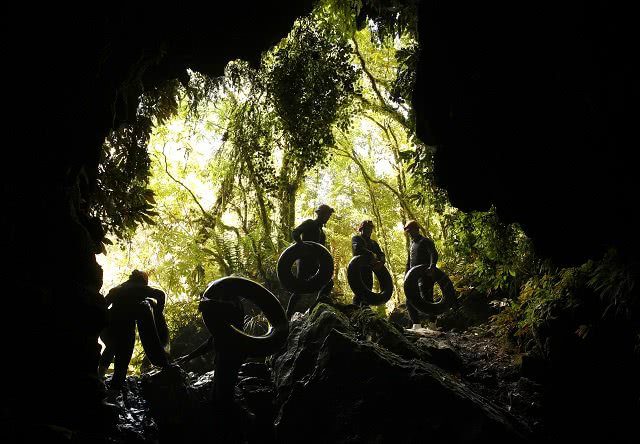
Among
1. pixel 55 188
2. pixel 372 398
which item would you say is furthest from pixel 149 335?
pixel 372 398

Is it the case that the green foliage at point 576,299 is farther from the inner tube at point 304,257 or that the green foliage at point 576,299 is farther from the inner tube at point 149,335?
the inner tube at point 149,335

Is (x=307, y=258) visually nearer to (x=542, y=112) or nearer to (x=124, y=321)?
(x=124, y=321)

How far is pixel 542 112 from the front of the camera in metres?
4.21

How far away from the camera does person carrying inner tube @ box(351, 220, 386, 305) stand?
27.3 ft

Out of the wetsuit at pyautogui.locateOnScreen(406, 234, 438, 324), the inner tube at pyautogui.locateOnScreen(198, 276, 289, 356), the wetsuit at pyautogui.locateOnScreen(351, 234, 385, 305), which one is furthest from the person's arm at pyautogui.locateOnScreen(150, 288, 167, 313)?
the wetsuit at pyautogui.locateOnScreen(406, 234, 438, 324)

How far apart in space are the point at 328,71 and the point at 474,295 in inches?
236

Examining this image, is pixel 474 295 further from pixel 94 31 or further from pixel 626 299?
pixel 94 31

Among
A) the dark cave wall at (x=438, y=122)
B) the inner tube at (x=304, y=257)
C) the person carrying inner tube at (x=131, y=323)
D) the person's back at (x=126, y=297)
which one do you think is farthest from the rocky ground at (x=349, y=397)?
the dark cave wall at (x=438, y=122)

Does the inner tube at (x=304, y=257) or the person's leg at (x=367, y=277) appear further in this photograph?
the person's leg at (x=367, y=277)

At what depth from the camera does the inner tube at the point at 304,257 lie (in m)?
7.62

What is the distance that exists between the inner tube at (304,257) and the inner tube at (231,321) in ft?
6.12

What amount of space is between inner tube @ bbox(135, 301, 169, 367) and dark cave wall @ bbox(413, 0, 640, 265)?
5.06m

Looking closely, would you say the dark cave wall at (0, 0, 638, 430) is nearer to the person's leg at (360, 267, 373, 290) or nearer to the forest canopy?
the forest canopy

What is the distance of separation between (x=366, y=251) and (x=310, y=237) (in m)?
1.27
